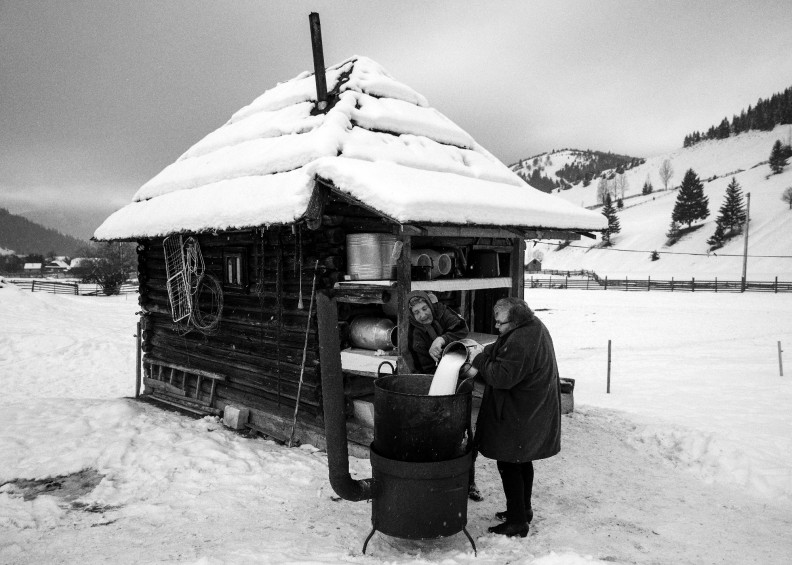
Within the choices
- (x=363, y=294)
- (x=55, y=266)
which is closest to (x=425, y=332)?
(x=363, y=294)

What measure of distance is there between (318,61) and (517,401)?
5.84 m

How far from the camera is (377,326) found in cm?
611

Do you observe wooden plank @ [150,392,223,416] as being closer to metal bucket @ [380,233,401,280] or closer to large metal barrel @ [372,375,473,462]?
metal bucket @ [380,233,401,280]

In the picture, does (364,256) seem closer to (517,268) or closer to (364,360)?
(364,360)

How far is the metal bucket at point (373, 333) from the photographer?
19.7ft

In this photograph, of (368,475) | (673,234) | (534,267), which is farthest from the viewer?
(534,267)

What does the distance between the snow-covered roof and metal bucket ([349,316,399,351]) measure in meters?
1.50

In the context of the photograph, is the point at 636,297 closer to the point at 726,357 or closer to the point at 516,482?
the point at 726,357

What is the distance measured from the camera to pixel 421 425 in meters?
3.67

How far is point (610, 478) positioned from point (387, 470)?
10.3ft

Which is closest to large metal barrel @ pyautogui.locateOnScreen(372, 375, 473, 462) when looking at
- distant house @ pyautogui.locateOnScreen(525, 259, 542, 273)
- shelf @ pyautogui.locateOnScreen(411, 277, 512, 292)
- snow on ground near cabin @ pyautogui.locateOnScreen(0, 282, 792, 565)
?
snow on ground near cabin @ pyautogui.locateOnScreen(0, 282, 792, 565)

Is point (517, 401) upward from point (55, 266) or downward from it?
downward

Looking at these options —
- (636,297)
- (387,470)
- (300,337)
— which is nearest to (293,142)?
(300,337)

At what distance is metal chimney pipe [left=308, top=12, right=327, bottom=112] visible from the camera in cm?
743
